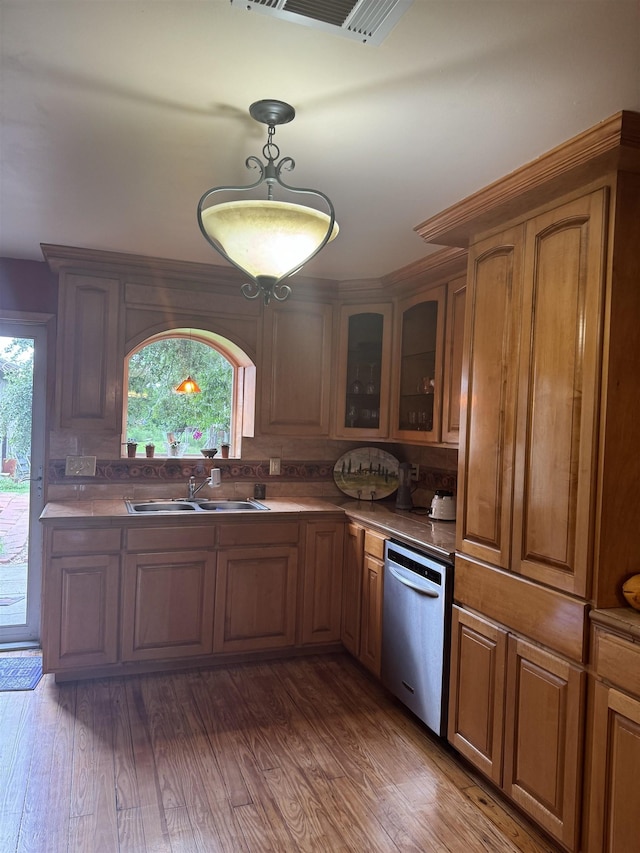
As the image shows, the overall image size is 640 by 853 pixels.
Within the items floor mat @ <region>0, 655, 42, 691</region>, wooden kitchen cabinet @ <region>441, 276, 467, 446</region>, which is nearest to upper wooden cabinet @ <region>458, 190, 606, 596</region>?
wooden kitchen cabinet @ <region>441, 276, 467, 446</region>

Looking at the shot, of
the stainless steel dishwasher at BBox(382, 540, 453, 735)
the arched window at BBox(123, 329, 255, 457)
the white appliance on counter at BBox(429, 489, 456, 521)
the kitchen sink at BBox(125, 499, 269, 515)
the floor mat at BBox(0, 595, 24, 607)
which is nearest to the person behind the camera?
the stainless steel dishwasher at BBox(382, 540, 453, 735)

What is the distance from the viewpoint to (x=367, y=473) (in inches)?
172

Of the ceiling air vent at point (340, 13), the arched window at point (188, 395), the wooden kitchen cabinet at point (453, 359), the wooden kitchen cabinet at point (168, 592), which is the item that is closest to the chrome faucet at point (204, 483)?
the arched window at point (188, 395)

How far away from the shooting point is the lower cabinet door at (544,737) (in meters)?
1.98

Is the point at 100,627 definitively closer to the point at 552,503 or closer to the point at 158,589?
the point at 158,589

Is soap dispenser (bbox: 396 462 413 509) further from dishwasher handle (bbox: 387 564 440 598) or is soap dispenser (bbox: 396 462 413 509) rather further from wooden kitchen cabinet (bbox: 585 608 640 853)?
wooden kitchen cabinet (bbox: 585 608 640 853)

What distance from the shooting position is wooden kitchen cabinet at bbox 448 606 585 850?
1996mm

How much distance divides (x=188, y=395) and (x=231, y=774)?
243cm

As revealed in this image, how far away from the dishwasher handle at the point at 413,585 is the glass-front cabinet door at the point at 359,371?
3.79ft

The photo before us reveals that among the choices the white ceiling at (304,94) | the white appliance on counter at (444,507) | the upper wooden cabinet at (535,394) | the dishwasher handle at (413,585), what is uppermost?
the white ceiling at (304,94)

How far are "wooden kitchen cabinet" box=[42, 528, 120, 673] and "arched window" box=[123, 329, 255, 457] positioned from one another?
924mm

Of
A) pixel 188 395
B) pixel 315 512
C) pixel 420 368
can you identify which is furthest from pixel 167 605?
pixel 420 368

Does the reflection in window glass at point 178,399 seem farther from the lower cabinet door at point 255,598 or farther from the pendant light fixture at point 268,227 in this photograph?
the pendant light fixture at point 268,227

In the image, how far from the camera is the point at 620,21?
4.56 feet
